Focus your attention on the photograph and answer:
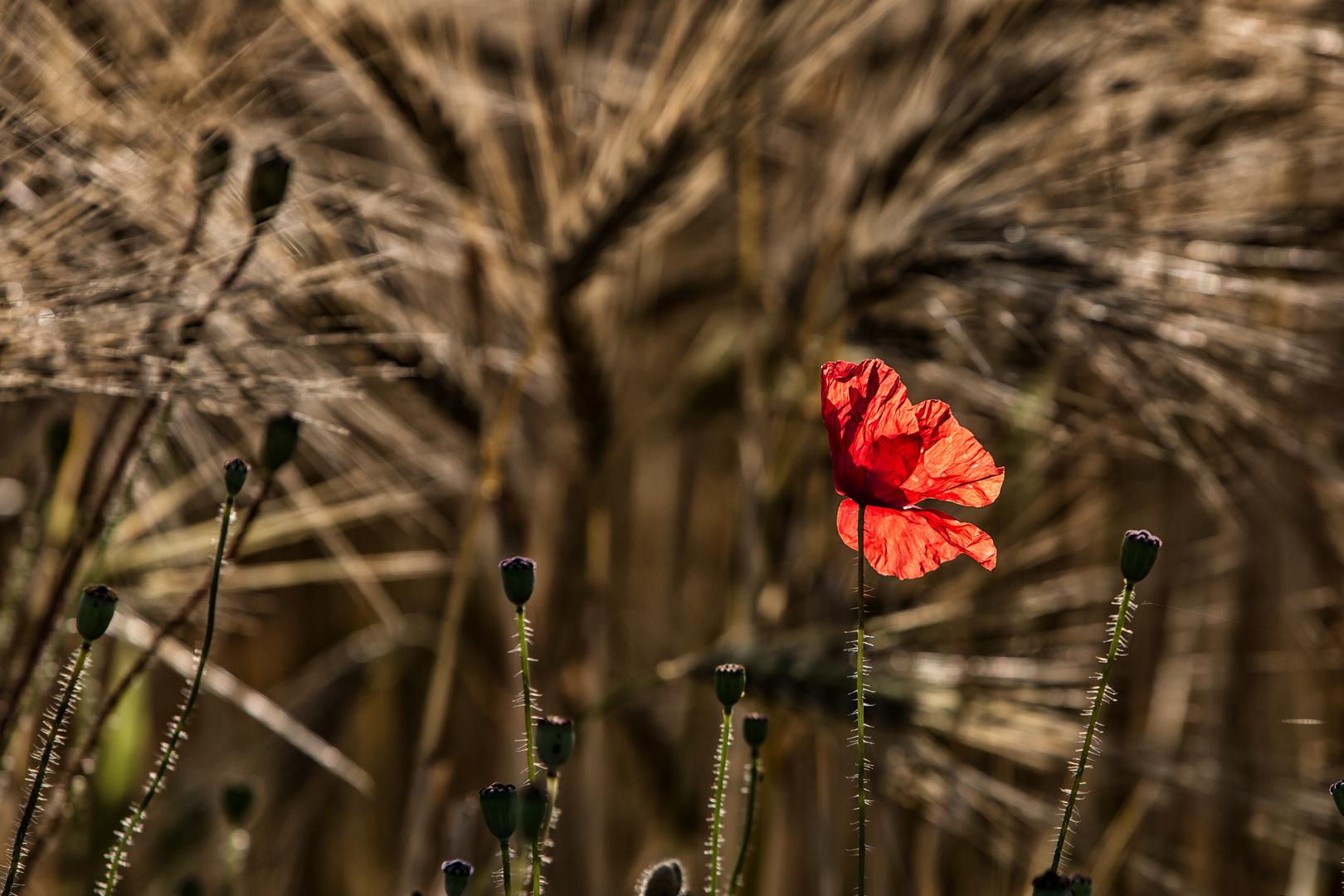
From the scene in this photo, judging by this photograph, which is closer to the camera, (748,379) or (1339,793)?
(1339,793)

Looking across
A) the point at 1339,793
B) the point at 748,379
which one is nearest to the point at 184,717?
the point at 1339,793

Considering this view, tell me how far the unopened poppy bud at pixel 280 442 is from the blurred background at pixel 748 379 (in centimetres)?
6

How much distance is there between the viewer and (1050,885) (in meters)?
0.38

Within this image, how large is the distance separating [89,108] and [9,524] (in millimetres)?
550

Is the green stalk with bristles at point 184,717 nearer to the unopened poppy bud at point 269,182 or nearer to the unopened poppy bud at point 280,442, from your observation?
the unopened poppy bud at point 280,442

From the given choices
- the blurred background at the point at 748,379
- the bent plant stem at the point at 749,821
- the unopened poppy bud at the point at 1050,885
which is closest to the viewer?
the unopened poppy bud at the point at 1050,885

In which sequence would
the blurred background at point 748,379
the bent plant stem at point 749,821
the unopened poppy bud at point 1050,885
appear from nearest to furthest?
1. the unopened poppy bud at point 1050,885
2. the bent plant stem at point 749,821
3. the blurred background at point 748,379

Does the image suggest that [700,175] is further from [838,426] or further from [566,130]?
[838,426]

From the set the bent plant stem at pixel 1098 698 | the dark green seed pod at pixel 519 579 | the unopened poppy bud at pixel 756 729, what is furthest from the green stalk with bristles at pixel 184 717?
the bent plant stem at pixel 1098 698

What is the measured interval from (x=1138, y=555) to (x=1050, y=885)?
4.9 inches

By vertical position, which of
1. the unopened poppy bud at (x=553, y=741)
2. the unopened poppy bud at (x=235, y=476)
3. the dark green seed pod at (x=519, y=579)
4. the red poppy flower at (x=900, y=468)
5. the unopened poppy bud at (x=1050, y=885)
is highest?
the red poppy flower at (x=900, y=468)

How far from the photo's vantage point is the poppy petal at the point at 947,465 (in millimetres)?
463

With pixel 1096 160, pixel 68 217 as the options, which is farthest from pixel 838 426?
pixel 1096 160

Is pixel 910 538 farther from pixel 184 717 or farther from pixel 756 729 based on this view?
pixel 184 717
